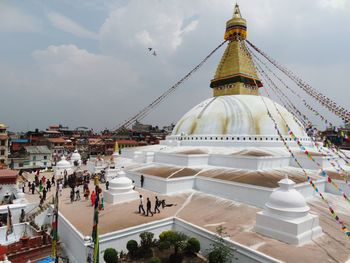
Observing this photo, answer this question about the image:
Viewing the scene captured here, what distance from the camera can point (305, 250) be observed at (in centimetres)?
709

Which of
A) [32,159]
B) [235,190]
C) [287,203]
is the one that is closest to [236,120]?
[235,190]

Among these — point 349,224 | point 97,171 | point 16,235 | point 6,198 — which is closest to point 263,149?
point 349,224

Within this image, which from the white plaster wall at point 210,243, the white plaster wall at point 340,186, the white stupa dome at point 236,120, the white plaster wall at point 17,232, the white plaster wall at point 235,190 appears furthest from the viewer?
the white stupa dome at point 236,120

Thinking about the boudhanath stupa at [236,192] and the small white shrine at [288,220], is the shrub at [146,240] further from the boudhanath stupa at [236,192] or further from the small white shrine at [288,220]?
the small white shrine at [288,220]

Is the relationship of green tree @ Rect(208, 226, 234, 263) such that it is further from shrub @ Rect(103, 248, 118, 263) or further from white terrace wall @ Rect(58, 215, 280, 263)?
shrub @ Rect(103, 248, 118, 263)

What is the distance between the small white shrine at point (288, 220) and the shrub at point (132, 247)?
426 centimetres

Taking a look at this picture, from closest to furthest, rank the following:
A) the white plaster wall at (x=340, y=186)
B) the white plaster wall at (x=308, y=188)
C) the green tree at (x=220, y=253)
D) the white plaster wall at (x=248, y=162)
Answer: the green tree at (x=220, y=253), the white plaster wall at (x=308, y=188), the white plaster wall at (x=340, y=186), the white plaster wall at (x=248, y=162)

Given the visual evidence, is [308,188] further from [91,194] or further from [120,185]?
[91,194]

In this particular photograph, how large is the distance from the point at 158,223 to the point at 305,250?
493cm

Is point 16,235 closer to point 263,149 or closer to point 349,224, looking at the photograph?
point 349,224

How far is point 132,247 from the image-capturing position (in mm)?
7695

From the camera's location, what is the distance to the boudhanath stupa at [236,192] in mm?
7664

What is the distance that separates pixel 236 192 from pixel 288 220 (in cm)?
410

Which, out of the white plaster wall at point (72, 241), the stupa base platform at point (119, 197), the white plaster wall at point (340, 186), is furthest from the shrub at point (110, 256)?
the white plaster wall at point (340, 186)
